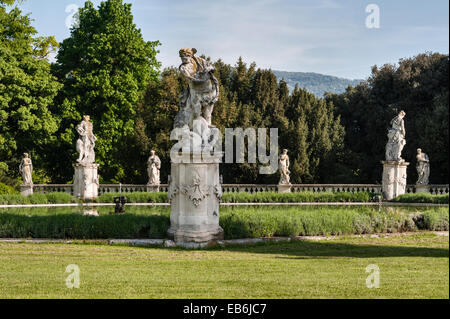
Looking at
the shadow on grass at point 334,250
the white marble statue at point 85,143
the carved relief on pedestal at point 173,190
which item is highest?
the white marble statue at point 85,143

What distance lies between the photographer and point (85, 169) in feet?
86.2

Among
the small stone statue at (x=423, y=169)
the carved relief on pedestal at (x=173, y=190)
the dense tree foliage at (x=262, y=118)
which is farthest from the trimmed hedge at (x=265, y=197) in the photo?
the carved relief on pedestal at (x=173, y=190)

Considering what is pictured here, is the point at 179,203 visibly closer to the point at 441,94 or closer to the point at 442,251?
the point at 442,251

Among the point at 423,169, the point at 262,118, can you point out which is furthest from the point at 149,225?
the point at 262,118

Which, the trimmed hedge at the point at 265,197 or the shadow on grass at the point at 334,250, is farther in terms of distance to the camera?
the trimmed hedge at the point at 265,197

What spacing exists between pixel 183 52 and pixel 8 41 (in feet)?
69.6

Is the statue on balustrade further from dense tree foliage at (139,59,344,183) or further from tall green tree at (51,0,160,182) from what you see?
tall green tree at (51,0,160,182)

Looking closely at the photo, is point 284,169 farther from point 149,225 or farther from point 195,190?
point 195,190

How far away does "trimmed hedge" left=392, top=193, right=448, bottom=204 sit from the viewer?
22.4 m

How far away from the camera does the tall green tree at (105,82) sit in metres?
31.1

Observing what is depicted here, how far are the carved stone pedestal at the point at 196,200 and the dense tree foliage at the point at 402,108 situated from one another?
71.3 ft

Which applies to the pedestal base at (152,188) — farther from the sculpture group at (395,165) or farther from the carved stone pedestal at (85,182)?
the sculpture group at (395,165)

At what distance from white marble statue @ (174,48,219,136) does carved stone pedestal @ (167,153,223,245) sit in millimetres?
918
